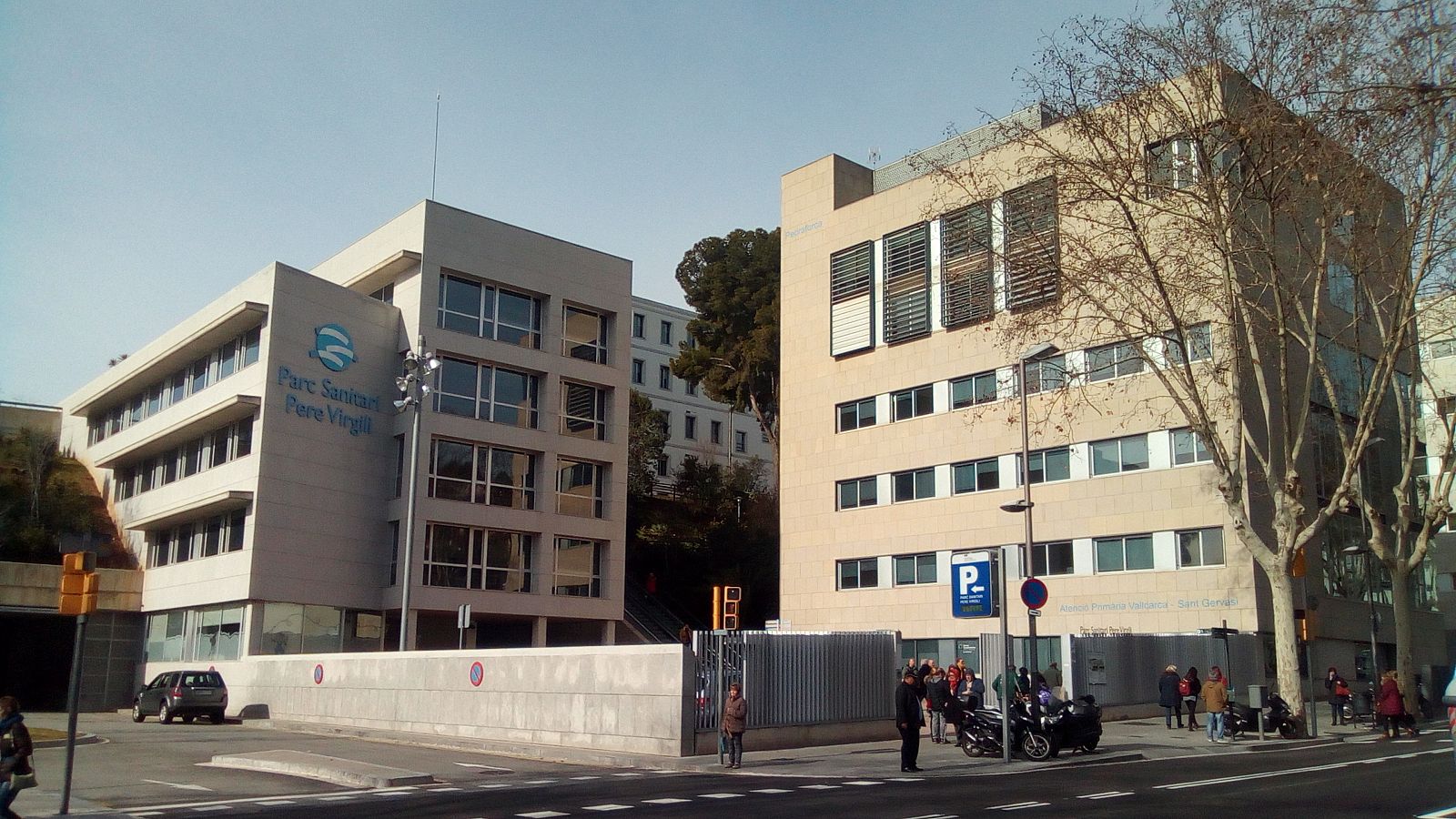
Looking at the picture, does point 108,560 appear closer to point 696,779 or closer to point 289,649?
point 289,649

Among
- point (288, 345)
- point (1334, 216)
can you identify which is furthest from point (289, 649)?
point (1334, 216)

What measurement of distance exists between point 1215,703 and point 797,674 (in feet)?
30.0

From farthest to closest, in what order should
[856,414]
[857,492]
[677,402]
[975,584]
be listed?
[677,402] → [856,414] → [857,492] → [975,584]

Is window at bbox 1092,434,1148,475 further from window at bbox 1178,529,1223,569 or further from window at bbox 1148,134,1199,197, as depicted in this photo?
window at bbox 1148,134,1199,197

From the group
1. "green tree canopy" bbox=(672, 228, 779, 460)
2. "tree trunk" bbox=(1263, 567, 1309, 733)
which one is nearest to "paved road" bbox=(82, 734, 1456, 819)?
"tree trunk" bbox=(1263, 567, 1309, 733)

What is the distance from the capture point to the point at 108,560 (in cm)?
4947

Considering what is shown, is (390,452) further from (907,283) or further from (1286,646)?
(1286,646)

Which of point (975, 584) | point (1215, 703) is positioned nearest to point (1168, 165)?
point (1215, 703)

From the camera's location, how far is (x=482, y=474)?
4300 cm

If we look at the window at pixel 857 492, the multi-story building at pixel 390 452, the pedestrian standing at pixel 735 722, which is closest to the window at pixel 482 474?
the multi-story building at pixel 390 452

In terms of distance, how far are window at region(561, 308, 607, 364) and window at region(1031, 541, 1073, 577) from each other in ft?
61.1

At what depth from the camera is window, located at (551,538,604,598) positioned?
44.9 meters

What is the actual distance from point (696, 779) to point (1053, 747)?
7630 mm

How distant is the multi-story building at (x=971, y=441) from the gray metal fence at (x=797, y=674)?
7558 millimetres
